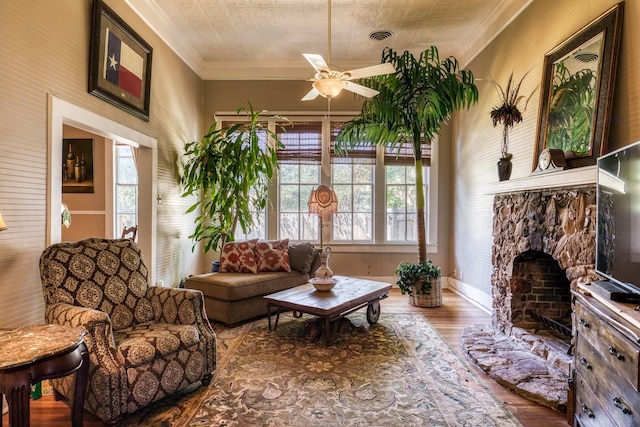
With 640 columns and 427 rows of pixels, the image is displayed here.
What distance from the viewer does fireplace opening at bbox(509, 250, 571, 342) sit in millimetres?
3152

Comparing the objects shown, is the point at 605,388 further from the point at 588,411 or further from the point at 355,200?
the point at 355,200

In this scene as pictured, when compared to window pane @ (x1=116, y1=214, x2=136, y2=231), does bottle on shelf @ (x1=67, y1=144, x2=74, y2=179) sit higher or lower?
higher

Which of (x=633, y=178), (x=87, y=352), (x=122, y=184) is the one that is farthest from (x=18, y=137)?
(x=633, y=178)

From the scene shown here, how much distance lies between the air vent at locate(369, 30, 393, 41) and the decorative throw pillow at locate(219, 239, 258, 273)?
306cm

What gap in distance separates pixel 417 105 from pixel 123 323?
3.69m

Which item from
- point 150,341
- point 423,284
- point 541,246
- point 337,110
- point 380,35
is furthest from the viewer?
point 337,110

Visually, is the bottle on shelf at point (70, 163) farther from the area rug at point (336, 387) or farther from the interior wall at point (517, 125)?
the interior wall at point (517, 125)

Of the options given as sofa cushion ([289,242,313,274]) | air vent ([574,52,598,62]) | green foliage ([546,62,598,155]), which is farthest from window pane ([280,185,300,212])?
air vent ([574,52,598,62])

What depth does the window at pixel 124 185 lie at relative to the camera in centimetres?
518

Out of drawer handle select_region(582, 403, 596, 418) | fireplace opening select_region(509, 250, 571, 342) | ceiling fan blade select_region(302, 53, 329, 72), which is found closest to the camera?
drawer handle select_region(582, 403, 596, 418)

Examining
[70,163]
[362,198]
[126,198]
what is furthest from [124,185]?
[362,198]

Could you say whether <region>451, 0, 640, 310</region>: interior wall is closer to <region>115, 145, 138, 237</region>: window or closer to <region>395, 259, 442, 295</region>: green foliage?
<region>395, 259, 442, 295</region>: green foliage

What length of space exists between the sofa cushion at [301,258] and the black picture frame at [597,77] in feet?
8.99

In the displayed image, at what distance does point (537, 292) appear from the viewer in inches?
125
